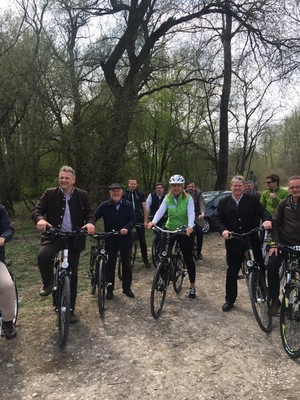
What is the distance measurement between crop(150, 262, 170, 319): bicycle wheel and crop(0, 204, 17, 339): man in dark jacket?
5.90 feet

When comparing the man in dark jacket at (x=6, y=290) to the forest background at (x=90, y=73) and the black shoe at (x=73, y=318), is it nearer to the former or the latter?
the black shoe at (x=73, y=318)

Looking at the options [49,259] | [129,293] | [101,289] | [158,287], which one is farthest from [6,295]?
[129,293]

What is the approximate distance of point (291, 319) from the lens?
4242 mm

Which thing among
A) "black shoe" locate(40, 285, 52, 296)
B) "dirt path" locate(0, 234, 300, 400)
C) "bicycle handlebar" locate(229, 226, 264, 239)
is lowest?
"dirt path" locate(0, 234, 300, 400)

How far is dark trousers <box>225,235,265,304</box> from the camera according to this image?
17.4ft

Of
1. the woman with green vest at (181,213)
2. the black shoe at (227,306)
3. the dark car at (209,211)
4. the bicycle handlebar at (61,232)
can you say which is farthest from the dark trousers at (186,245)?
the dark car at (209,211)

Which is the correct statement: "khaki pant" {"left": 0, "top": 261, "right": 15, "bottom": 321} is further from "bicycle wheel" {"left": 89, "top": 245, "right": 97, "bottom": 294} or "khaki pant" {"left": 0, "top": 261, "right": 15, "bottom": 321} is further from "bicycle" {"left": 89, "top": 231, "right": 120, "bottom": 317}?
"bicycle wheel" {"left": 89, "top": 245, "right": 97, "bottom": 294}

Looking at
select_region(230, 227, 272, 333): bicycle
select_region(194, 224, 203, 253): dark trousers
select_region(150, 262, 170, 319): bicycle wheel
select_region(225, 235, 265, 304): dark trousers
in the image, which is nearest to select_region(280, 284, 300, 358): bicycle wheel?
select_region(230, 227, 272, 333): bicycle

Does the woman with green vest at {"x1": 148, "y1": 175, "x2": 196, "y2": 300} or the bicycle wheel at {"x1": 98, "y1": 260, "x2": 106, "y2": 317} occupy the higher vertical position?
the woman with green vest at {"x1": 148, "y1": 175, "x2": 196, "y2": 300}

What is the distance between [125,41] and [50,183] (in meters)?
6.04

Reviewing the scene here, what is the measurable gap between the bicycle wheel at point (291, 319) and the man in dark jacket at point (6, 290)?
3.03m

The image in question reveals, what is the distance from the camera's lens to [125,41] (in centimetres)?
1439

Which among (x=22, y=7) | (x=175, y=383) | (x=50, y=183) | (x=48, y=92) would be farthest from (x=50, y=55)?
(x=175, y=383)

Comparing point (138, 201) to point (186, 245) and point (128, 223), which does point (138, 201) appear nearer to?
point (128, 223)
